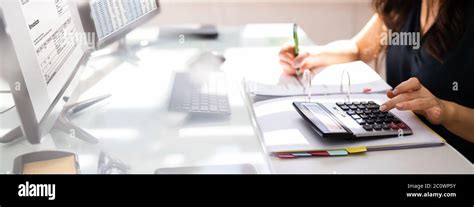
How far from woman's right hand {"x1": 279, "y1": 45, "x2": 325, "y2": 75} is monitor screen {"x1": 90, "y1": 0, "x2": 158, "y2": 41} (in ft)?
1.08

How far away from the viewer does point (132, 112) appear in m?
0.88

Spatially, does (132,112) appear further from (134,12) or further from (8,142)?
(134,12)

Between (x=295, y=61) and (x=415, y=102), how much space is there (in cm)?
43

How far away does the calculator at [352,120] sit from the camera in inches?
28.3

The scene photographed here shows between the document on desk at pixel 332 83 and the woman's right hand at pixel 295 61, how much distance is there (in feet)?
0.13

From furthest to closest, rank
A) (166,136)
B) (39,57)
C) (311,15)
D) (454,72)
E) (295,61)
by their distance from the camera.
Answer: (311,15) < (295,61) < (454,72) < (166,136) < (39,57)

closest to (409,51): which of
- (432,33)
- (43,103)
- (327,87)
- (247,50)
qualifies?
(432,33)

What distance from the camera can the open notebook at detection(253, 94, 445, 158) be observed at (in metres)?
0.71

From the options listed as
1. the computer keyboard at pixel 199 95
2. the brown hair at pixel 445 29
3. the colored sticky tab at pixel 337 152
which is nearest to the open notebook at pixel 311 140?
the colored sticky tab at pixel 337 152

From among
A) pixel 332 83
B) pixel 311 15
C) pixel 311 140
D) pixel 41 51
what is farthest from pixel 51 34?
pixel 311 15

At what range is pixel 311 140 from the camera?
2.40ft

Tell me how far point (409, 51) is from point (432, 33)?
87mm

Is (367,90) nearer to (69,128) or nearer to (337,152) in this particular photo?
(337,152)

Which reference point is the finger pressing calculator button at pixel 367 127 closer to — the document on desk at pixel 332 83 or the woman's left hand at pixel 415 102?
the woman's left hand at pixel 415 102
